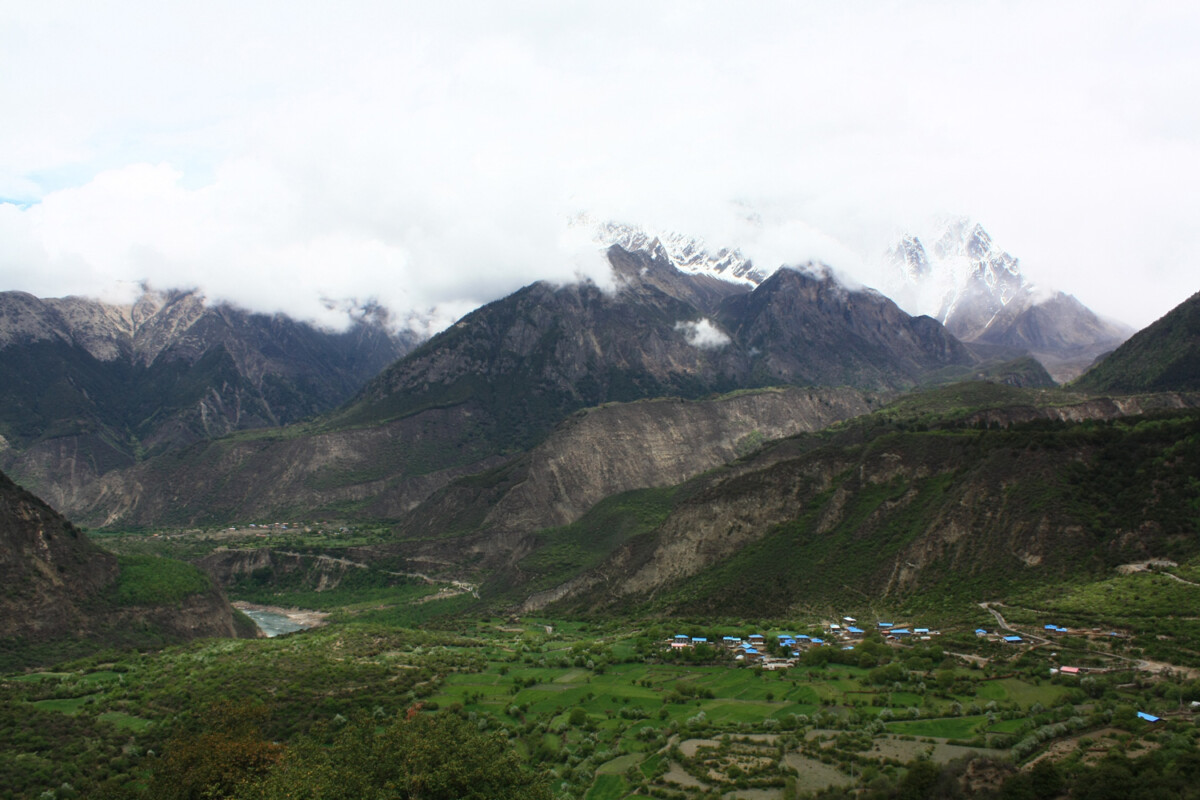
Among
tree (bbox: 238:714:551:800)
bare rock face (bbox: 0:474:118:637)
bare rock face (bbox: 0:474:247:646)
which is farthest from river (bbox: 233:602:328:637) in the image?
tree (bbox: 238:714:551:800)

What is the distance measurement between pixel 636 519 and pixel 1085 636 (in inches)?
4176

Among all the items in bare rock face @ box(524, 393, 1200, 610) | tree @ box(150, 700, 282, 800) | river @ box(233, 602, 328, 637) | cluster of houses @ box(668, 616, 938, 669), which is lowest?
river @ box(233, 602, 328, 637)

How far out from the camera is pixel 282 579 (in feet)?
609

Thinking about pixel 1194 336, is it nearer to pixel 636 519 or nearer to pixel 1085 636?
pixel 636 519

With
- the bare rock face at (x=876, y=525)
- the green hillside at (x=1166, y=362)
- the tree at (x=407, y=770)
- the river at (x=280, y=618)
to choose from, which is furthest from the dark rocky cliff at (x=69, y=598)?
the green hillside at (x=1166, y=362)

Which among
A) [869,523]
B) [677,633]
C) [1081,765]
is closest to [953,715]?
[1081,765]

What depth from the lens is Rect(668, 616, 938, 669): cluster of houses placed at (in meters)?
73.9

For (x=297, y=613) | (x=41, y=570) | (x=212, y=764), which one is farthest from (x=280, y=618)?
(x=212, y=764)

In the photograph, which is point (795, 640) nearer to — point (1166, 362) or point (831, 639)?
point (831, 639)

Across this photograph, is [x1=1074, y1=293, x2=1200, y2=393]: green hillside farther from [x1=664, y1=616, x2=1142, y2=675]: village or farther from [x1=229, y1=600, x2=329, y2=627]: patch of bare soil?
[x1=229, y1=600, x2=329, y2=627]: patch of bare soil

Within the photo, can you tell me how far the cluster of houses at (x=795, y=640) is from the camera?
73.9m

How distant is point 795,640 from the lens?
7975 centimetres

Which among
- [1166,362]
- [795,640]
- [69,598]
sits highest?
[1166,362]

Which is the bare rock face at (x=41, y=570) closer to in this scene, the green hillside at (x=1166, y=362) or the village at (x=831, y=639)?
the village at (x=831, y=639)
